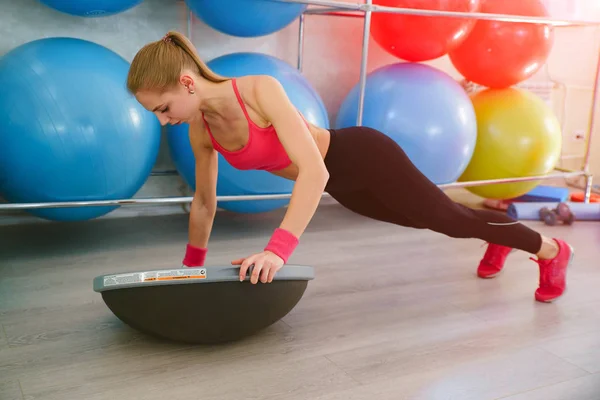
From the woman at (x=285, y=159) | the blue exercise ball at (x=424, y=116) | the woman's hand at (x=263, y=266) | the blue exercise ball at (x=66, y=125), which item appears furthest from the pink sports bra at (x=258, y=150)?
the blue exercise ball at (x=424, y=116)

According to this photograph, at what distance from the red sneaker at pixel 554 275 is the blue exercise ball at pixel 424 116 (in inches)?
24.8

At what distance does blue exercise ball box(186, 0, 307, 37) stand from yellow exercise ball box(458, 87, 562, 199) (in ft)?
3.22

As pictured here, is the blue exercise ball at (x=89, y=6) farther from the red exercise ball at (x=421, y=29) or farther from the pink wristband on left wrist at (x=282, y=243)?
the pink wristband on left wrist at (x=282, y=243)

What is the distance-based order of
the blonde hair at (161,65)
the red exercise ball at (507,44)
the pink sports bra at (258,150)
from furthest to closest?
the red exercise ball at (507,44) → the pink sports bra at (258,150) → the blonde hair at (161,65)

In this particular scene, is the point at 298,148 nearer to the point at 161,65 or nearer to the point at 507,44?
the point at 161,65

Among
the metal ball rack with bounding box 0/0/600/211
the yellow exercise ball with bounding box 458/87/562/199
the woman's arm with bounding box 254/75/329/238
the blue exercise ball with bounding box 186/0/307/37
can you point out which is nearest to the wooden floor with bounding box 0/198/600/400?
the metal ball rack with bounding box 0/0/600/211

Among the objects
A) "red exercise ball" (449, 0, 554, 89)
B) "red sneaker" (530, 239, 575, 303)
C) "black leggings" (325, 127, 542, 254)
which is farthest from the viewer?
"red exercise ball" (449, 0, 554, 89)

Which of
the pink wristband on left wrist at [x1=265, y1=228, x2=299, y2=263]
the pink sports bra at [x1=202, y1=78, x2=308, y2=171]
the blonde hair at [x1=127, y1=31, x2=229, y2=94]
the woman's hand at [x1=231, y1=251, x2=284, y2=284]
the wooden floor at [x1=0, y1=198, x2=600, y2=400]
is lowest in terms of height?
the wooden floor at [x1=0, y1=198, x2=600, y2=400]

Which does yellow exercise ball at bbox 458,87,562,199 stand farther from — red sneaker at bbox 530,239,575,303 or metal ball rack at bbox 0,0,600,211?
red sneaker at bbox 530,239,575,303

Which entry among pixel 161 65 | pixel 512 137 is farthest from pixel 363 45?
pixel 161 65

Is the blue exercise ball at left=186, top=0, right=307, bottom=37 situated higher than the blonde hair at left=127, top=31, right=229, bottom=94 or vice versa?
the blue exercise ball at left=186, top=0, right=307, bottom=37

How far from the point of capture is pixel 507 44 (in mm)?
2383

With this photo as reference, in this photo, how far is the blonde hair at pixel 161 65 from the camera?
3.55ft

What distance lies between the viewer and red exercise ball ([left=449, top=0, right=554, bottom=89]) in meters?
2.38
